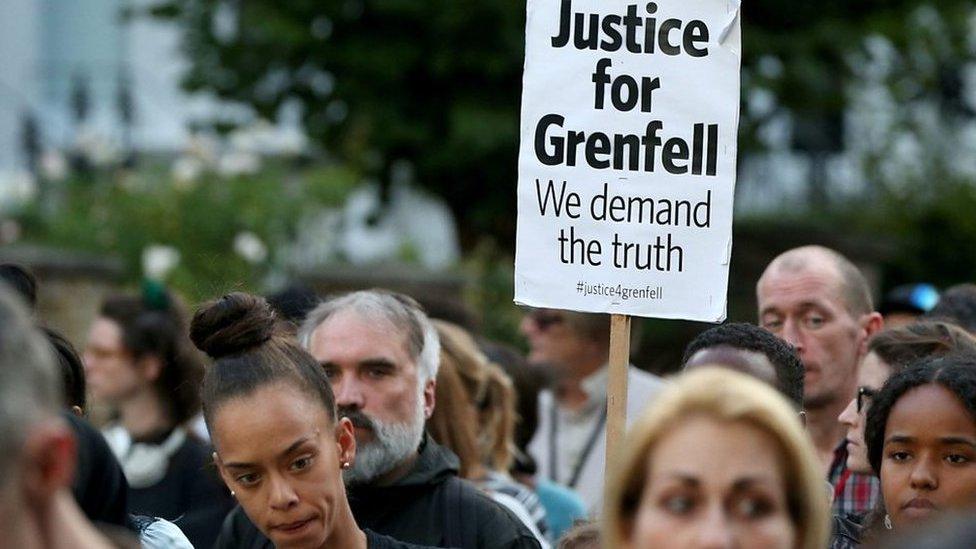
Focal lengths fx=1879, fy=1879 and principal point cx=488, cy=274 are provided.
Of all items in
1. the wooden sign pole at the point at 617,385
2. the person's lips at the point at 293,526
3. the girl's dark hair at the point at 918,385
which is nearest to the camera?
the person's lips at the point at 293,526

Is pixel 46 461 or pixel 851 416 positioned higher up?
pixel 46 461

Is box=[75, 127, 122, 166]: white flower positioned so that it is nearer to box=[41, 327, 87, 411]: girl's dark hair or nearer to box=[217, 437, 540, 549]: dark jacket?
box=[217, 437, 540, 549]: dark jacket

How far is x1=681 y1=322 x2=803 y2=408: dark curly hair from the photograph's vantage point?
498cm

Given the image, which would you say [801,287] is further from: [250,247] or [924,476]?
[250,247]

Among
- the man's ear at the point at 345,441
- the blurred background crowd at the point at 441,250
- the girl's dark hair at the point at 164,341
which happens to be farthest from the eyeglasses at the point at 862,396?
the girl's dark hair at the point at 164,341

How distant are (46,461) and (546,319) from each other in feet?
19.0

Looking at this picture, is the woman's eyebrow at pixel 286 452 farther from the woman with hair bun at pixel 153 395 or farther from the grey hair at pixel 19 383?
the woman with hair bun at pixel 153 395

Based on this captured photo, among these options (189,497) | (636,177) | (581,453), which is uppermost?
(636,177)

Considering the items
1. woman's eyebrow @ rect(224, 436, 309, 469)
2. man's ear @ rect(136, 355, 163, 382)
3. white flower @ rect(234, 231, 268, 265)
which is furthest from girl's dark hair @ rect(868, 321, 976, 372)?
white flower @ rect(234, 231, 268, 265)

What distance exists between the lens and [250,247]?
13172 millimetres

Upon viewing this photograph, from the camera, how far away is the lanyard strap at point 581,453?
824 centimetres

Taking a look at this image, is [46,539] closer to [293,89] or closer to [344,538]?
[344,538]

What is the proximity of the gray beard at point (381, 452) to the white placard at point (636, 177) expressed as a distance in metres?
0.60

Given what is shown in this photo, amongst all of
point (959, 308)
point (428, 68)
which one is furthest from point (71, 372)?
point (428, 68)
